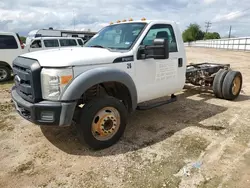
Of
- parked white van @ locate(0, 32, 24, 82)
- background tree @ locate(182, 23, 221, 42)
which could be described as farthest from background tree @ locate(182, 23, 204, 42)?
parked white van @ locate(0, 32, 24, 82)

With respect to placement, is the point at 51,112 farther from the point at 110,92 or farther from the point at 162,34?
the point at 162,34

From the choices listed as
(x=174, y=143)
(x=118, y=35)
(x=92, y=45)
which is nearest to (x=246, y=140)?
(x=174, y=143)

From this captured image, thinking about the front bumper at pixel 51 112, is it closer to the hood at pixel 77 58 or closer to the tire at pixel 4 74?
the hood at pixel 77 58

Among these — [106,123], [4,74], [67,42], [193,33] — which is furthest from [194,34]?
[106,123]

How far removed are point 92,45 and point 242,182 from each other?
3.39 m

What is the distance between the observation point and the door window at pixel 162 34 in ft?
13.9

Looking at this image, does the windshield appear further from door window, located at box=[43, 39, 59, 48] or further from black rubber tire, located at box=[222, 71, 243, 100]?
door window, located at box=[43, 39, 59, 48]

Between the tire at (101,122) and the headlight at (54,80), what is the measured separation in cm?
48

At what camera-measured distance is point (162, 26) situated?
15.1 ft

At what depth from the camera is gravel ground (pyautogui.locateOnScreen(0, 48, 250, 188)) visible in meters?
2.99

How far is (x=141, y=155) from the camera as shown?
11.7 feet

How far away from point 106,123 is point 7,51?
873 centimetres

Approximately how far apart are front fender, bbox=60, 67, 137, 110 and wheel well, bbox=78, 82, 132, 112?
0.13 meters

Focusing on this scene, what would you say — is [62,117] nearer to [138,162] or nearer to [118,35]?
[138,162]
